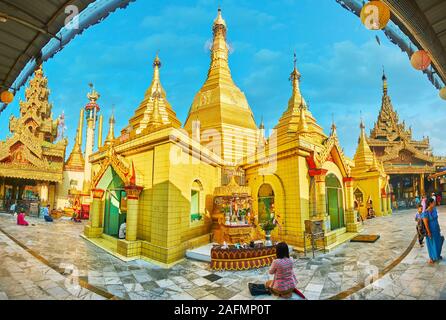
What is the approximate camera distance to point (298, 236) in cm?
964

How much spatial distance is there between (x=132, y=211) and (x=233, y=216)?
13.8ft

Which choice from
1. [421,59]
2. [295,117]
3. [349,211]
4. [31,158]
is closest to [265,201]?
[349,211]

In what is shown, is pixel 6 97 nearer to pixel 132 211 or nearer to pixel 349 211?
pixel 132 211

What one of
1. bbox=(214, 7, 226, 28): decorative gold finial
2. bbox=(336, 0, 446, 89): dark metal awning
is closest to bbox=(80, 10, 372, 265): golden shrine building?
bbox=(336, 0, 446, 89): dark metal awning

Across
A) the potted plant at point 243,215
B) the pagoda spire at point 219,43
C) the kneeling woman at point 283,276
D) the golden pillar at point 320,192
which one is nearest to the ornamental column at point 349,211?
the golden pillar at point 320,192

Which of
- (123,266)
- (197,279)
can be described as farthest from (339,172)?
(123,266)

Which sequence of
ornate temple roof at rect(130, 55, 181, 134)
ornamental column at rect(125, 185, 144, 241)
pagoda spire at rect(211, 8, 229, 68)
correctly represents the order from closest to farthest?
ornamental column at rect(125, 185, 144, 241)
ornate temple roof at rect(130, 55, 181, 134)
pagoda spire at rect(211, 8, 229, 68)

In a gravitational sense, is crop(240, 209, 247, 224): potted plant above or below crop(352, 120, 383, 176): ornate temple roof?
below

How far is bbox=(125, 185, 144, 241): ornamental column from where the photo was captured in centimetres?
854

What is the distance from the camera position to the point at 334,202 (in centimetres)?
1271

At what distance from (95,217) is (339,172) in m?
13.4

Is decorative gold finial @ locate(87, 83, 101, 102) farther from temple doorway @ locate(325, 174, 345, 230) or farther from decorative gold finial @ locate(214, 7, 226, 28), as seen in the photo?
temple doorway @ locate(325, 174, 345, 230)

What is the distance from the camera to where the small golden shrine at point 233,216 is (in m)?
9.48

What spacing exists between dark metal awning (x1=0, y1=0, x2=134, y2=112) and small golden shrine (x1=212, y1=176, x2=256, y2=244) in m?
7.82
